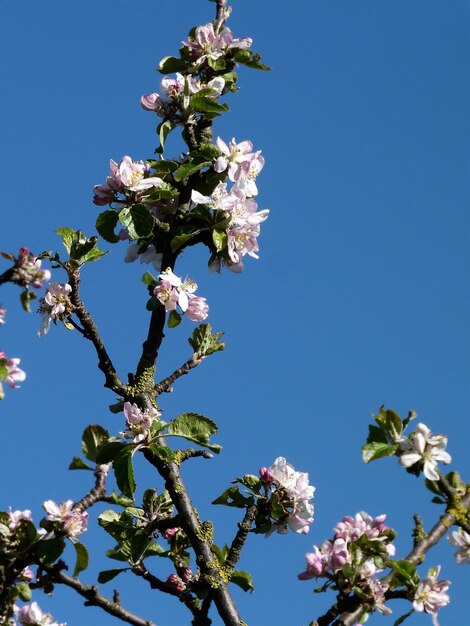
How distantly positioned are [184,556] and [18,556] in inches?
46.4

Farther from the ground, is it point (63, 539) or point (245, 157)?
point (245, 157)

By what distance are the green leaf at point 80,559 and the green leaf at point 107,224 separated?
1.46m

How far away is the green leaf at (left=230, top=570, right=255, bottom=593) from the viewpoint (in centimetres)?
422

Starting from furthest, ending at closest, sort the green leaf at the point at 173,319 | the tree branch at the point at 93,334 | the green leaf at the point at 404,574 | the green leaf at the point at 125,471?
the green leaf at the point at 173,319 → the tree branch at the point at 93,334 → the green leaf at the point at 125,471 → the green leaf at the point at 404,574

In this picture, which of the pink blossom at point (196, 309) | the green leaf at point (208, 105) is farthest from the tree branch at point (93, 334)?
the green leaf at point (208, 105)

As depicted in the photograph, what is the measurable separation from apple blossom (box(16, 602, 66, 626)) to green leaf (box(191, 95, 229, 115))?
243cm

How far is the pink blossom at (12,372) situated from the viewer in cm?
334

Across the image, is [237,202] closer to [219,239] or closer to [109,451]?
[219,239]

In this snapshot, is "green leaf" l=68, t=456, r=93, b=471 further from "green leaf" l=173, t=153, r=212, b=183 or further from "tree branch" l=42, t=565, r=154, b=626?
"green leaf" l=173, t=153, r=212, b=183

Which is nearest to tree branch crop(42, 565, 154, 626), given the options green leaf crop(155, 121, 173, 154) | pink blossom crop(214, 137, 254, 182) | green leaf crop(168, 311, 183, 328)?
green leaf crop(168, 311, 183, 328)

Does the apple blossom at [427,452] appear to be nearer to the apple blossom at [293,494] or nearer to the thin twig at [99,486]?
the apple blossom at [293,494]

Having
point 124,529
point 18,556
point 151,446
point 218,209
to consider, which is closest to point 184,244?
point 218,209

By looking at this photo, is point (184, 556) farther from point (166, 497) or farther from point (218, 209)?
point (218, 209)

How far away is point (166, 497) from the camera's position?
443 cm
